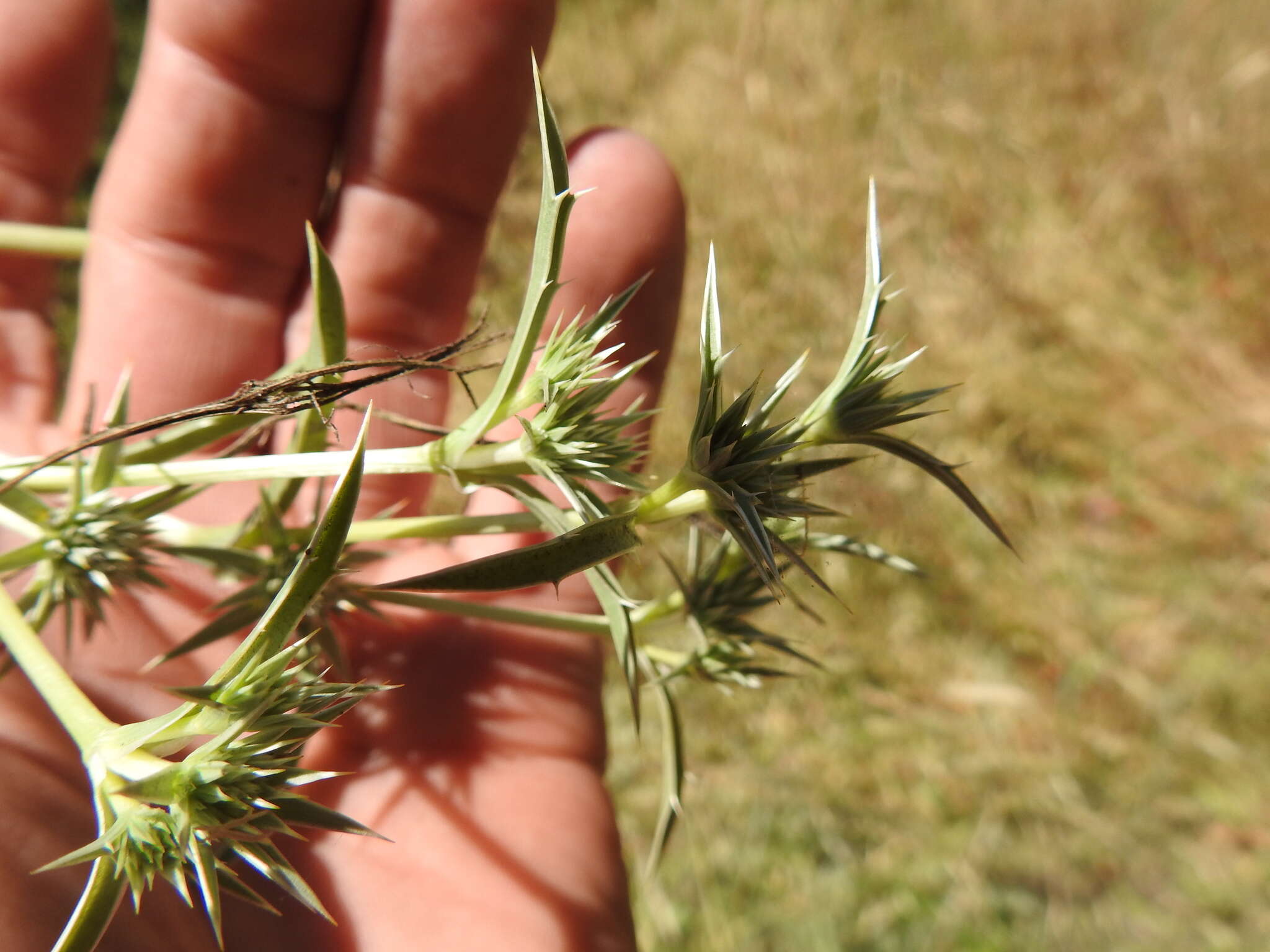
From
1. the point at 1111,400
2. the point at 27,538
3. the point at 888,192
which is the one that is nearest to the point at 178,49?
the point at 27,538

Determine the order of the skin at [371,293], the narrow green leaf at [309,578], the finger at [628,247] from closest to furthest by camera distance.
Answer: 1. the narrow green leaf at [309,578]
2. the skin at [371,293]
3. the finger at [628,247]

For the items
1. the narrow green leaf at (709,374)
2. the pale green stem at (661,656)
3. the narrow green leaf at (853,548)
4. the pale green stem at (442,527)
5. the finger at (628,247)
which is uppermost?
the finger at (628,247)

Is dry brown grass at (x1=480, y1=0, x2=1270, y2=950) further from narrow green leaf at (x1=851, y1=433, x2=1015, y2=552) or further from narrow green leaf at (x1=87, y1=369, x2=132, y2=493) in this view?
Answer: narrow green leaf at (x1=851, y1=433, x2=1015, y2=552)

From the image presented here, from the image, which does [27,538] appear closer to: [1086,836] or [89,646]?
[89,646]

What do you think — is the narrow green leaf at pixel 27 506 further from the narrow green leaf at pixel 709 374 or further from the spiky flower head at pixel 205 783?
the narrow green leaf at pixel 709 374

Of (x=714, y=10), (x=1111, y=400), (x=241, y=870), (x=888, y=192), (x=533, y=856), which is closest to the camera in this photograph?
(x=241, y=870)

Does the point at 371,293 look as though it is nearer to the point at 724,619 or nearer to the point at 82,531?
the point at 82,531

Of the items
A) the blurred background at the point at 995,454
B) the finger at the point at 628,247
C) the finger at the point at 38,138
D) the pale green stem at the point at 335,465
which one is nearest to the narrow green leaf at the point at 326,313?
the pale green stem at the point at 335,465
